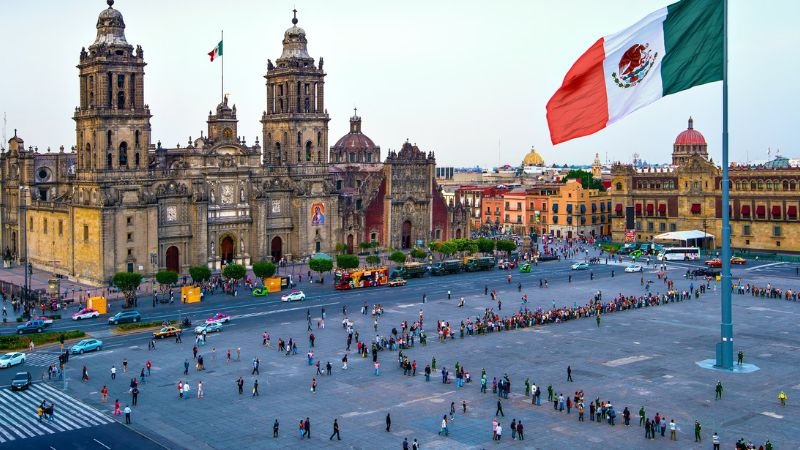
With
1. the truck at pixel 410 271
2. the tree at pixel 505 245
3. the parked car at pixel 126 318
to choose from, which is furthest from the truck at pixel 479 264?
the parked car at pixel 126 318

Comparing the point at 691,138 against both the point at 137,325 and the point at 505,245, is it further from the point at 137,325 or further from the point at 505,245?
the point at 137,325

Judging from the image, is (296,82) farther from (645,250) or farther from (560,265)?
(645,250)

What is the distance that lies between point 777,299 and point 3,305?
214 feet

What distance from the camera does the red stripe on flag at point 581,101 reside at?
124ft

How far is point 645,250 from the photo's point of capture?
120188 millimetres

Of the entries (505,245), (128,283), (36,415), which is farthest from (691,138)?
(36,415)

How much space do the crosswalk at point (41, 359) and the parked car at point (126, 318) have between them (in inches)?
371

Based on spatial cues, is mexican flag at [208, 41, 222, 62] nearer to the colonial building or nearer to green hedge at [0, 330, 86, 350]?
green hedge at [0, 330, 86, 350]

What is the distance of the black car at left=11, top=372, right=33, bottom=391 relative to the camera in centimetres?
5088

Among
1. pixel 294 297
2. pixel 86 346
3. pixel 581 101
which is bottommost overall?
pixel 86 346

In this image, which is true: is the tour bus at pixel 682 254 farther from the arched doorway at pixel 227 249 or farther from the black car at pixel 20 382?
the black car at pixel 20 382

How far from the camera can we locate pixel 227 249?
99.8m

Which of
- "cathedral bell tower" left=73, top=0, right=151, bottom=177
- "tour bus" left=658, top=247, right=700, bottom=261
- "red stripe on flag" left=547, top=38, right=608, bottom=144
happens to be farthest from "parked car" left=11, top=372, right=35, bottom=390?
"tour bus" left=658, top=247, right=700, bottom=261

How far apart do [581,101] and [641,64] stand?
10.2 ft
